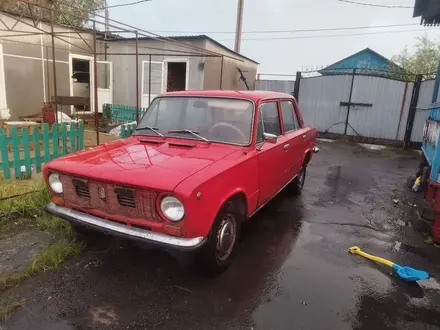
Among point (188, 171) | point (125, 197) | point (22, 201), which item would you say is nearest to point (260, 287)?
point (188, 171)

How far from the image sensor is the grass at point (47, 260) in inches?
115

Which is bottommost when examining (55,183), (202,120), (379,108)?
(55,183)

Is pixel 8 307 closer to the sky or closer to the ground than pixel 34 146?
closer to the ground

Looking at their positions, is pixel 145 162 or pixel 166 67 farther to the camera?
pixel 166 67

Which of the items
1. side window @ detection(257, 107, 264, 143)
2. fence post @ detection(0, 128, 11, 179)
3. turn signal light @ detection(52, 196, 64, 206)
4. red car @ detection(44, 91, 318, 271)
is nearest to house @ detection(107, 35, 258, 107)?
fence post @ detection(0, 128, 11, 179)

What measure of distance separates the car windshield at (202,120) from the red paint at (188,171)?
0.29 ft

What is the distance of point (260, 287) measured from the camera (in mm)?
3018

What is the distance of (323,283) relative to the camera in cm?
312

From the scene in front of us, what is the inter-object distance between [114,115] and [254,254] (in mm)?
11373

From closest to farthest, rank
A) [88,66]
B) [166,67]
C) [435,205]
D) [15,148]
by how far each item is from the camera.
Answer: [435,205] → [15,148] → [166,67] → [88,66]

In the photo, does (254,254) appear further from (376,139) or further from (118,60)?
(118,60)

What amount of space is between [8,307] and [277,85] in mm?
13074

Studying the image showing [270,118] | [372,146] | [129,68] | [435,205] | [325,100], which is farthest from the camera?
[129,68]

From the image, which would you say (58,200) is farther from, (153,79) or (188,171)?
(153,79)
